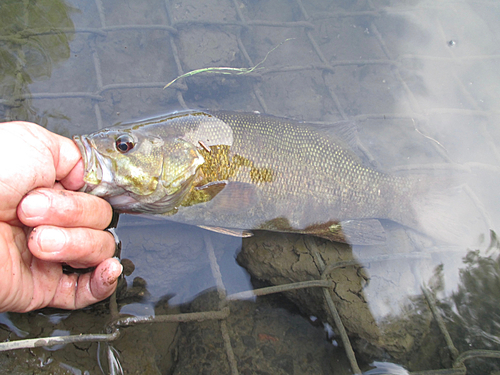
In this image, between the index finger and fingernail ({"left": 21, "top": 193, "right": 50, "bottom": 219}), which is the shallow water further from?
fingernail ({"left": 21, "top": 193, "right": 50, "bottom": 219})

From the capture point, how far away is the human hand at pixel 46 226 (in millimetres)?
1860

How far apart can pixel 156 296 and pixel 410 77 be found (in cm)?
435

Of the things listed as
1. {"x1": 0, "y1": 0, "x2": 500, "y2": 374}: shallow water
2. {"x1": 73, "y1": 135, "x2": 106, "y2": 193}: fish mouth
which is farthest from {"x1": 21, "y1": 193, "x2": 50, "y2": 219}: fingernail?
{"x1": 0, "y1": 0, "x2": 500, "y2": 374}: shallow water

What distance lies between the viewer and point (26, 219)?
187 centimetres

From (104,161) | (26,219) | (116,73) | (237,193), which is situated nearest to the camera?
(26,219)

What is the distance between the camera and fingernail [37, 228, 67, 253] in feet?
6.10

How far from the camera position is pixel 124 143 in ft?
8.40

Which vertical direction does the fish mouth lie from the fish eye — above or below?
below

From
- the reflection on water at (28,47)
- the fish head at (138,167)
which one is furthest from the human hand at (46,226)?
the reflection on water at (28,47)

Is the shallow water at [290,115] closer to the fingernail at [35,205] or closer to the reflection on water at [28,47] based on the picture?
the reflection on water at [28,47]

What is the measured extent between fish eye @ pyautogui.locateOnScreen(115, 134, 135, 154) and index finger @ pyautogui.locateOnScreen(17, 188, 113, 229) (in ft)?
1.62

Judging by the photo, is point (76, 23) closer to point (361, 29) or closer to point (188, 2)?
point (188, 2)

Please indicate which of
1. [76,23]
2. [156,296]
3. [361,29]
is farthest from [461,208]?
[76,23]

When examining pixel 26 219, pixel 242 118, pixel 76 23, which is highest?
pixel 76 23
